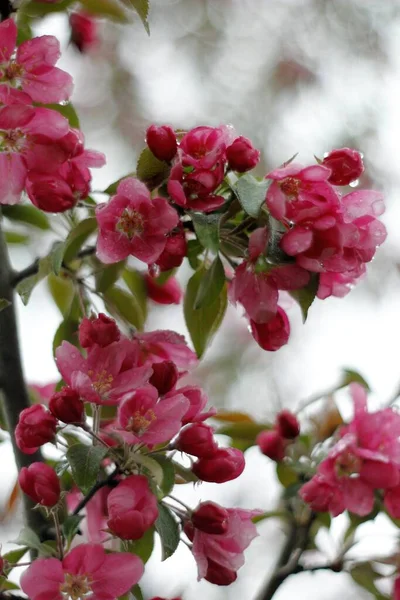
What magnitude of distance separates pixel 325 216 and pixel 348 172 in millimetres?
123

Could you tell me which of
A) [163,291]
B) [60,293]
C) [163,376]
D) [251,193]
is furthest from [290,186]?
[60,293]

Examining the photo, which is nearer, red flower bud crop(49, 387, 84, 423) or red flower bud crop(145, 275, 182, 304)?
red flower bud crop(49, 387, 84, 423)

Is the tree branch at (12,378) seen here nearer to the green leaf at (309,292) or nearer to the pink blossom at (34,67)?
the pink blossom at (34,67)

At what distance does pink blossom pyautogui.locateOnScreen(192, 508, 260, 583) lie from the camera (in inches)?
43.1

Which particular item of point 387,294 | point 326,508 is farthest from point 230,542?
point 387,294

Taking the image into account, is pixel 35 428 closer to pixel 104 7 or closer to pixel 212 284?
pixel 212 284

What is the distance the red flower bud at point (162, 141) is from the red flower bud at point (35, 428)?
32 cm

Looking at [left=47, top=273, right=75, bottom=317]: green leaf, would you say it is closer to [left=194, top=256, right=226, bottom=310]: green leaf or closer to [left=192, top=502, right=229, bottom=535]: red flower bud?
[left=194, top=256, right=226, bottom=310]: green leaf

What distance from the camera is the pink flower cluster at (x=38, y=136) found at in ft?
3.70

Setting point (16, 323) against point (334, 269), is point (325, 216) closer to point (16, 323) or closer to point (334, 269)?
point (334, 269)

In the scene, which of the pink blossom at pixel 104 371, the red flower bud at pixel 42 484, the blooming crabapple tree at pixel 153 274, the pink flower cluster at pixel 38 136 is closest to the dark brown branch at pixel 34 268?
the blooming crabapple tree at pixel 153 274

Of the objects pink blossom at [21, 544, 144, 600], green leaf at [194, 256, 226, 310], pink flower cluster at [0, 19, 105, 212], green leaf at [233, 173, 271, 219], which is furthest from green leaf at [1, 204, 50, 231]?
pink blossom at [21, 544, 144, 600]

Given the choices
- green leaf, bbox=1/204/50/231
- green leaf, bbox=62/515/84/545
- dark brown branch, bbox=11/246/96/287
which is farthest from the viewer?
green leaf, bbox=1/204/50/231

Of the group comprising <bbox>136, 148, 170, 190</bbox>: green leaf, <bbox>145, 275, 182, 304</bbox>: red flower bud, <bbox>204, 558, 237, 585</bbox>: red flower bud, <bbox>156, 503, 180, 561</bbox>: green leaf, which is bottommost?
<bbox>204, 558, 237, 585</bbox>: red flower bud
